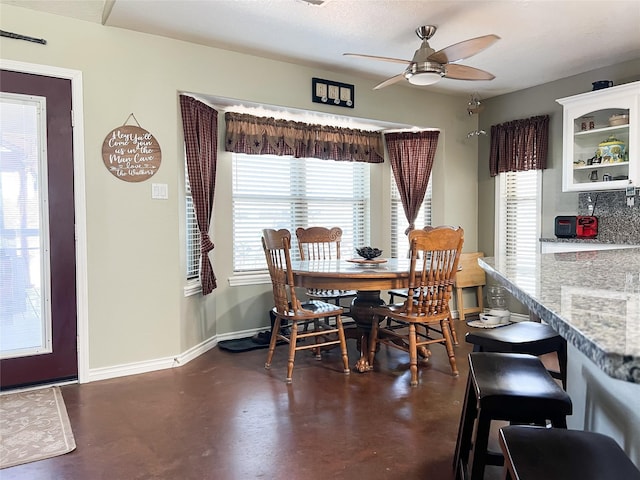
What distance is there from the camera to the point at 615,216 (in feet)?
13.1

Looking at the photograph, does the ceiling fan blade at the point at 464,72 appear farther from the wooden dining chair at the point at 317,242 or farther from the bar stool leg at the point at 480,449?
the bar stool leg at the point at 480,449

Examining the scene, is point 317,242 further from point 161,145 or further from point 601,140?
point 601,140

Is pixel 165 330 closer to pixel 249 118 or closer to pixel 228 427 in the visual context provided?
pixel 228 427

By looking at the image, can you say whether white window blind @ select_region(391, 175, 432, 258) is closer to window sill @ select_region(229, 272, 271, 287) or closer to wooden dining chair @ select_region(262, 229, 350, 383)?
window sill @ select_region(229, 272, 271, 287)

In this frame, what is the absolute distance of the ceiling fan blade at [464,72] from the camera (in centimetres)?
300

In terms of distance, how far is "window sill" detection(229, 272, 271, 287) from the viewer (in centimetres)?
421

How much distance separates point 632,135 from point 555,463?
147 inches

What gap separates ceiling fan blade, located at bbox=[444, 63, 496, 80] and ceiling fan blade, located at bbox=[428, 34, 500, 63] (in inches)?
5.2

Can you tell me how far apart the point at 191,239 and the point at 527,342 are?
286 centimetres

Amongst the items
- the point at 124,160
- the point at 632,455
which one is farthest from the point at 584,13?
the point at 124,160

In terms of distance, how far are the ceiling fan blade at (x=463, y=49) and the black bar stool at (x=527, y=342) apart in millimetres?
1631

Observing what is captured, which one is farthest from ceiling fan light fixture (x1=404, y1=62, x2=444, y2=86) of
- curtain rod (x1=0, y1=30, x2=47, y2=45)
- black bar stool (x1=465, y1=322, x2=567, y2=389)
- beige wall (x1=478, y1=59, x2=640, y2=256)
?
curtain rod (x1=0, y1=30, x2=47, y2=45)

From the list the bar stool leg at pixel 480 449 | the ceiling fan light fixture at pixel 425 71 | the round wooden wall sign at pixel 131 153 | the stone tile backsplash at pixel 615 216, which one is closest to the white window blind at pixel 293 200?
the round wooden wall sign at pixel 131 153

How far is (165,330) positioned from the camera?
132 inches
